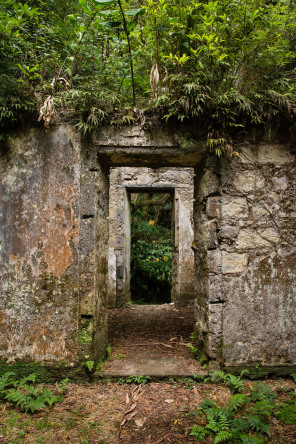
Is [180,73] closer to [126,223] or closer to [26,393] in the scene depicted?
[26,393]

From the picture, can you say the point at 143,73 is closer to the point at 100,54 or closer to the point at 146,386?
the point at 100,54

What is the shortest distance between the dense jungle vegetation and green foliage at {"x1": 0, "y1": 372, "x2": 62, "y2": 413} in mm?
2523

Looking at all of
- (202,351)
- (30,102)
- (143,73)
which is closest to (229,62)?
(143,73)

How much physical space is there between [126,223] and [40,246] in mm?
3358

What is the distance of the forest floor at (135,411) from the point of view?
7.26ft

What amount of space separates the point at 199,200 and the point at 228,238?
63cm

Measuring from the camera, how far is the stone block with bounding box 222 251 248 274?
9.58 feet

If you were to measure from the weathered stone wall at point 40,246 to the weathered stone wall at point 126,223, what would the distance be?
3019mm

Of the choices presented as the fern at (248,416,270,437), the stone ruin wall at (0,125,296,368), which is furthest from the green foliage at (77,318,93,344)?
the fern at (248,416,270,437)

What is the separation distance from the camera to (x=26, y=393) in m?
2.67

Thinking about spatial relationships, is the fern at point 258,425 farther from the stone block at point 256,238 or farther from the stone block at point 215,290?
the stone block at point 256,238

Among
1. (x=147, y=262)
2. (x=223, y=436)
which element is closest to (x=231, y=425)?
(x=223, y=436)

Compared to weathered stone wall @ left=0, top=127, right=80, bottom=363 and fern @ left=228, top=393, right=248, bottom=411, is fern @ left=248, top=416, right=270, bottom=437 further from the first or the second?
weathered stone wall @ left=0, top=127, right=80, bottom=363

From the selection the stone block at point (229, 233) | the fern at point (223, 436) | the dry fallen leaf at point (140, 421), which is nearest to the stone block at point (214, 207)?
the stone block at point (229, 233)
